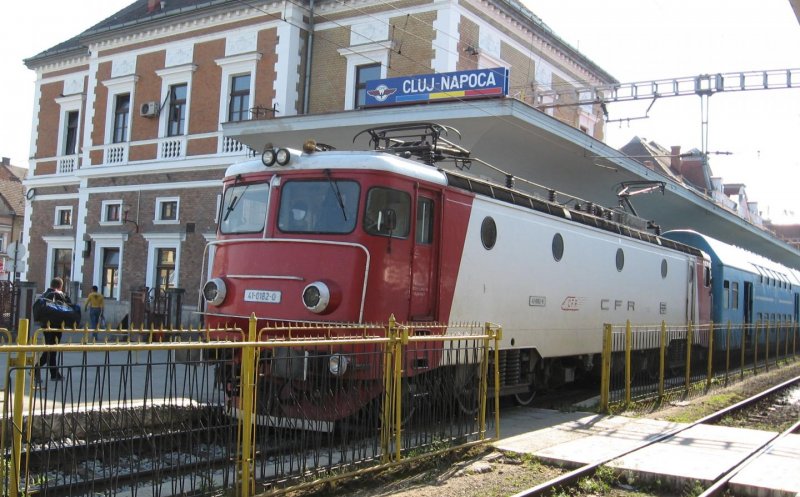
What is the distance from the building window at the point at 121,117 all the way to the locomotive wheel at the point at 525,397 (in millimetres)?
21158

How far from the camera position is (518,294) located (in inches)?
412

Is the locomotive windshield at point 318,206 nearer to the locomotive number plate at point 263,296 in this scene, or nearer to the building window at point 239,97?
the locomotive number plate at point 263,296

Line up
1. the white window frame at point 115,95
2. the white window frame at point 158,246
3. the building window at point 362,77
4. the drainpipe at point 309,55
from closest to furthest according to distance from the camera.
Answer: the building window at point 362,77 < the drainpipe at point 309,55 < the white window frame at point 158,246 < the white window frame at point 115,95

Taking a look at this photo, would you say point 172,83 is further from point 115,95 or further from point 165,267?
point 165,267

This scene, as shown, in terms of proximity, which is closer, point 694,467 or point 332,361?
point 332,361

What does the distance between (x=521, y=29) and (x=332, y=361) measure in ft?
70.8

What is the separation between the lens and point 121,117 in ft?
92.5

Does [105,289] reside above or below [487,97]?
below

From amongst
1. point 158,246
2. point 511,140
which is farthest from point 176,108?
point 511,140

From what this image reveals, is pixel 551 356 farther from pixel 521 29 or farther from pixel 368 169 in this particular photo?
pixel 521 29

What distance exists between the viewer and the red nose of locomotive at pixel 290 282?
801cm

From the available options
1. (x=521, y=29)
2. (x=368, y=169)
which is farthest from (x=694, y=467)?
(x=521, y=29)

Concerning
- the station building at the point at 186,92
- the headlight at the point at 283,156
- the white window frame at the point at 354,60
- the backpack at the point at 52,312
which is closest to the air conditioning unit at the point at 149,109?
the station building at the point at 186,92

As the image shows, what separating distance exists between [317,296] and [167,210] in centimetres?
1997
